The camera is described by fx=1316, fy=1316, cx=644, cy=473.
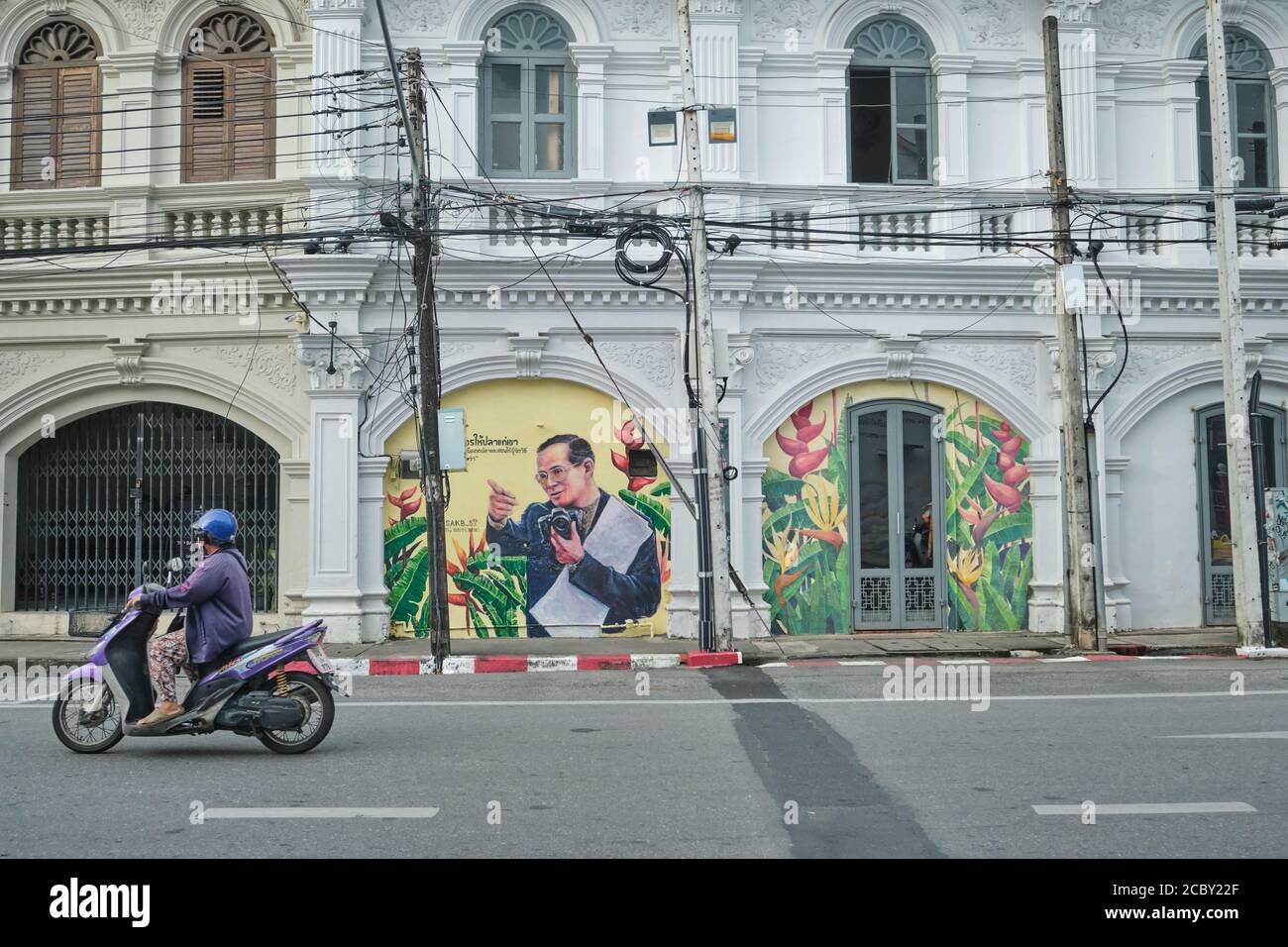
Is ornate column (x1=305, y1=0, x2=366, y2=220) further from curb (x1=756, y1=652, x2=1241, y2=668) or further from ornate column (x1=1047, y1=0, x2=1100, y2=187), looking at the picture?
ornate column (x1=1047, y1=0, x2=1100, y2=187)

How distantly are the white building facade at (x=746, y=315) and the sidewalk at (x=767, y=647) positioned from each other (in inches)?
18.5

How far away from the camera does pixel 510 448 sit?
16672 mm

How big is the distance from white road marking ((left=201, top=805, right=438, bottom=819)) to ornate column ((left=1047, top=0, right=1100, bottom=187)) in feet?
44.3

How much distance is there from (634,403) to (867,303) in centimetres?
329

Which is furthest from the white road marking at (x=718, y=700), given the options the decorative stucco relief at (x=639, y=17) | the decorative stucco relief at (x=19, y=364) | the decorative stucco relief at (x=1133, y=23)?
the decorative stucco relief at (x=1133, y=23)

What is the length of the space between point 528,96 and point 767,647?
25.2 feet

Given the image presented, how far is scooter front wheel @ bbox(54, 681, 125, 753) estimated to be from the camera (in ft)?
27.6

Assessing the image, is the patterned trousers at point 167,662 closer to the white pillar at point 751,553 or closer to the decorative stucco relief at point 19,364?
the white pillar at point 751,553

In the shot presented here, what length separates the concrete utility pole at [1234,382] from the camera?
1493cm

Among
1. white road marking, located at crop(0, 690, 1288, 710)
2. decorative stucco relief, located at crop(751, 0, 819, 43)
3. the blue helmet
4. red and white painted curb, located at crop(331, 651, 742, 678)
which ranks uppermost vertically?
decorative stucco relief, located at crop(751, 0, 819, 43)

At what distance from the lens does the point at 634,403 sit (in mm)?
16734

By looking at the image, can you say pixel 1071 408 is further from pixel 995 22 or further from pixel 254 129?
pixel 254 129

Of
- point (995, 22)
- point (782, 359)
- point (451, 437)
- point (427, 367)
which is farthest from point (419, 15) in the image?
point (995, 22)

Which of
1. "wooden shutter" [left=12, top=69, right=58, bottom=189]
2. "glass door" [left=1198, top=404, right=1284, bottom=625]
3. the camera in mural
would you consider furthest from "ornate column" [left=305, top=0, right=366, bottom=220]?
"glass door" [left=1198, top=404, right=1284, bottom=625]
